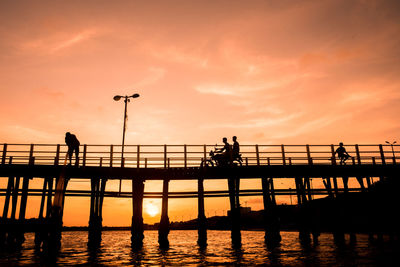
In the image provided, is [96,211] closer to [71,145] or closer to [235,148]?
[71,145]

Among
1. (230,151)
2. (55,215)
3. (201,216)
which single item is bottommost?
(201,216)

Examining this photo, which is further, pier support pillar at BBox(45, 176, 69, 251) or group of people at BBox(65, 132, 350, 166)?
group of people at BBox(65, 132, 350, 166)

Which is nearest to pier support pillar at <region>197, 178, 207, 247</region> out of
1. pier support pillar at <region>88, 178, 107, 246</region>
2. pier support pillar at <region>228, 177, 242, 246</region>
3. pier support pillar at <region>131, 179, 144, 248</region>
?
pier support pillar at <region>228, 177, 242, 246</region>

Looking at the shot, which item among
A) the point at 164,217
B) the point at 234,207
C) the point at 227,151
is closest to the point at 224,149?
the point at 227,151

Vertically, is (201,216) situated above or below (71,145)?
below

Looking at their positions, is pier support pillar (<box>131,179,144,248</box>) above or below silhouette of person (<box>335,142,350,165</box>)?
below

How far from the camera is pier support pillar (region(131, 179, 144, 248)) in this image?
620 inches

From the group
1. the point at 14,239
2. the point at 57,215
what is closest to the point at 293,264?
the point at 57,215

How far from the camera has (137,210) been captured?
15742 millimetres

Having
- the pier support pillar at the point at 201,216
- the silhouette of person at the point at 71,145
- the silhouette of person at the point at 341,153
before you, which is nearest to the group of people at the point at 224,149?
the silhouette of person at the point at 71,145

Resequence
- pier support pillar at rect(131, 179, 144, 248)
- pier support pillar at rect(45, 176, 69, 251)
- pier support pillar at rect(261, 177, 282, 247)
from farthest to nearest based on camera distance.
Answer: pier support pillar at rect(261, 177, 282, 247), pier support pillar at rect(131, 179, 144, 248), pier support pillar at rect(45, 176, 69, 251)

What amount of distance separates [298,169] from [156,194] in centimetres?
828

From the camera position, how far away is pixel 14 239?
709 inches

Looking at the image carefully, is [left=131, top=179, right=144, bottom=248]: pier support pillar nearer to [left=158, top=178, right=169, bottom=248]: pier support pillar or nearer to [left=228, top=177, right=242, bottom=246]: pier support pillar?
[left=158, top=178, right=169, bottom=248]: pier support pillar
